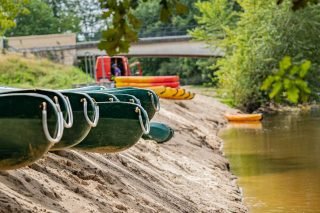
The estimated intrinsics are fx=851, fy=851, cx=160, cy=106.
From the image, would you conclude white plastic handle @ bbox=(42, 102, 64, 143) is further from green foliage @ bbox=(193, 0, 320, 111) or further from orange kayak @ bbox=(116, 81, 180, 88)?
green foliage @ bbox=(193, 0, 320, 111)

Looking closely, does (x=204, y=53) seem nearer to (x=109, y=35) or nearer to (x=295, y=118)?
(x=295, y=118)

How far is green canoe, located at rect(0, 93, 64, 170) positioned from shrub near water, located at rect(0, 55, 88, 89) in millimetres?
36603

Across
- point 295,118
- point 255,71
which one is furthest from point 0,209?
point 255,71

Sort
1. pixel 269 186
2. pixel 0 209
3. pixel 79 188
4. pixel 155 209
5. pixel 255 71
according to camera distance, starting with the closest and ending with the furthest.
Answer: pixel 0 209 < pixel 79 188 < pixel 155 209 < pixel 269 186 < pixel 255 71

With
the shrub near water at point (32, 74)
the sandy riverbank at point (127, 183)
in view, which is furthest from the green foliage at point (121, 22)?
the shrub near water at point (32, 74)

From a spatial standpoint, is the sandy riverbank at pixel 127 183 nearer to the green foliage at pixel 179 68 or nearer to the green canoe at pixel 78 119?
the green canoe at pixel 78 119

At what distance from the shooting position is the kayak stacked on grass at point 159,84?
1368 inches

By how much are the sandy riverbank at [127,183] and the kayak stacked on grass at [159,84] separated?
12.1 metres

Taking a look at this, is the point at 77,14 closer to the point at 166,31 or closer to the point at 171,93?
the point at 166,31

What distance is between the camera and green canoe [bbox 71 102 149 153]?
12.6 m

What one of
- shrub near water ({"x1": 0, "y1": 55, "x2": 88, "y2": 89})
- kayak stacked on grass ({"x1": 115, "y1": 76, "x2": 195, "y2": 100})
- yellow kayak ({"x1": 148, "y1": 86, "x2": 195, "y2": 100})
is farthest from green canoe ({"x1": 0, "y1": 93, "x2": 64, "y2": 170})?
shrub near water ({"x1": 0, "y1": 55, "x2": 88, "y2": 89})

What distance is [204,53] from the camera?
216 ft

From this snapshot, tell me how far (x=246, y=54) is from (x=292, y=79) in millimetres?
44421

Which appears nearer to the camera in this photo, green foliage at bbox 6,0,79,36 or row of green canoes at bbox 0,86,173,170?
row of green canoes at bbox 0,86,173,170
